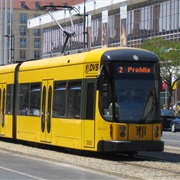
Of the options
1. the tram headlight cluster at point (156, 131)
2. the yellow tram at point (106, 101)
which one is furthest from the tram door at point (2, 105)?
the tram headlight cluster at point (156, 131)

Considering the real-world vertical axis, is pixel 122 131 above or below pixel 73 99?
below

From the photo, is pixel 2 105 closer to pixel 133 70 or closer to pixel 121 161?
pixel 133 70

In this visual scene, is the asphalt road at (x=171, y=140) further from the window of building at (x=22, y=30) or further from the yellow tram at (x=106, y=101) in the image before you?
the window of building at (x=22, y=30)

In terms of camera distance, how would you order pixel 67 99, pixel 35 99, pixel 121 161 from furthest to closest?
pixel 35 99, pixel 67 99, pixel 121 161

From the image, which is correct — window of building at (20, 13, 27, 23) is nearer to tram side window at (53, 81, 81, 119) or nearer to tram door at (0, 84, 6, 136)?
tram door at (0, 84, 6, 136)

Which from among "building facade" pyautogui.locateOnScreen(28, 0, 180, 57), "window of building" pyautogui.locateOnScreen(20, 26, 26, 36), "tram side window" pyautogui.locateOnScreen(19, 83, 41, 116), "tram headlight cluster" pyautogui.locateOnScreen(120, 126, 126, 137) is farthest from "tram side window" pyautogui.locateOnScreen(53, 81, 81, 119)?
"window of building" pyautogui.locateOnScreen(20, 26, 26, 36)

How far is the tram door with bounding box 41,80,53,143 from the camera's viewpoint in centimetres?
2114

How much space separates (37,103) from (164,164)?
6.58 m

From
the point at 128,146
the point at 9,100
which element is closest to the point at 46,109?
the point at 9,100

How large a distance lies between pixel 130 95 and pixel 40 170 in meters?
4.02

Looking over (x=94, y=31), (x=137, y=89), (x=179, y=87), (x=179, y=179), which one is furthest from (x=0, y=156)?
(x=94, y=31)

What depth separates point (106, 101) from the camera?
713 inches

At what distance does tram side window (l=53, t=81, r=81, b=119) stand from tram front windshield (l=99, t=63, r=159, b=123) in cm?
139

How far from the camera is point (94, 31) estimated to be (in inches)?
3194
